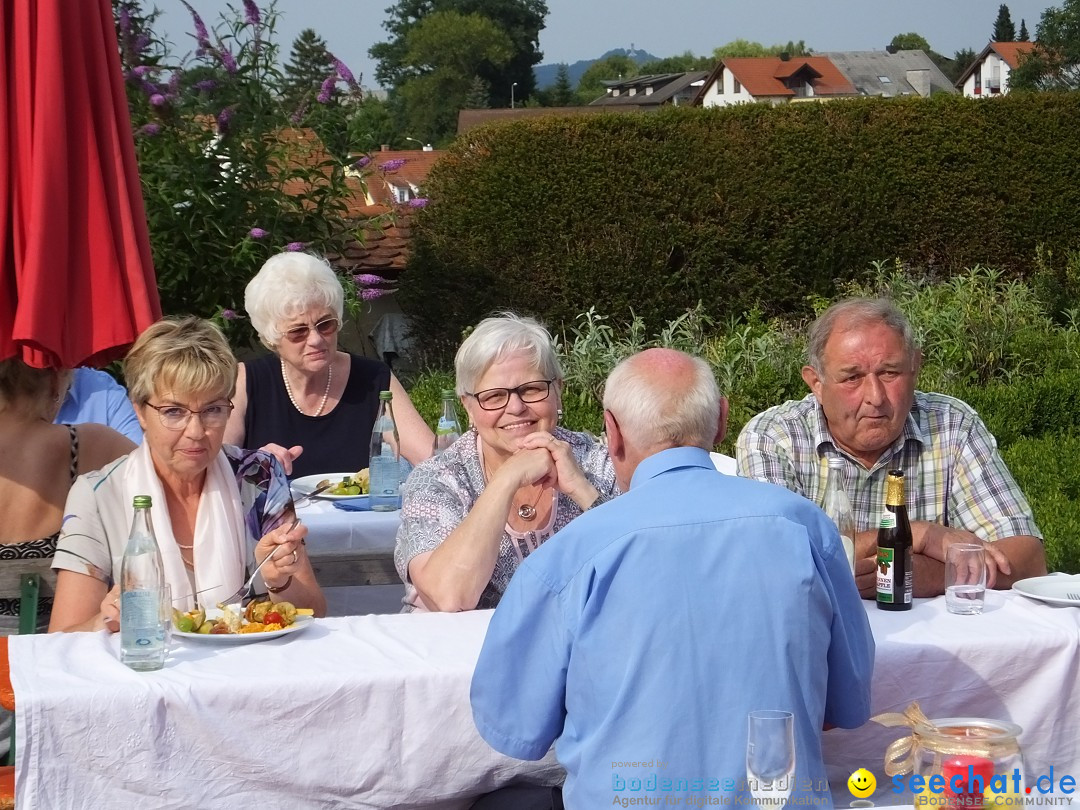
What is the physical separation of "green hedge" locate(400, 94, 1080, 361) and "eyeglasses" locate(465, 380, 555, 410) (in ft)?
24.9

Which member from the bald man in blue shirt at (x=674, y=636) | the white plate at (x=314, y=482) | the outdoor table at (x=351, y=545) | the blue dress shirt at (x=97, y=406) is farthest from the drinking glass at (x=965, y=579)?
the blue dress shirt at (x=97, y=406)

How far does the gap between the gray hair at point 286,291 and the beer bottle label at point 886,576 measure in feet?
8.21

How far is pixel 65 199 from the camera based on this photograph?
3.92m

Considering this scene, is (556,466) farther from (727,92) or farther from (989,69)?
(989,69)

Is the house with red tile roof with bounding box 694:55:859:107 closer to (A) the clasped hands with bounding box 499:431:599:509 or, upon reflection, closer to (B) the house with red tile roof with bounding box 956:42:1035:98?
(B) the house with red tile roof with bounding box 956:42:1035:98

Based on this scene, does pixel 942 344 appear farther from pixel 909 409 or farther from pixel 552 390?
pixel 552 390

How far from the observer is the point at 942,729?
1.99m

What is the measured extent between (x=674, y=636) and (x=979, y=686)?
1.03 meters

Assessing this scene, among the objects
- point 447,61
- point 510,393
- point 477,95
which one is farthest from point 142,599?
point 447,61

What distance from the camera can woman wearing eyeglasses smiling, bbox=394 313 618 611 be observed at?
2.99 m

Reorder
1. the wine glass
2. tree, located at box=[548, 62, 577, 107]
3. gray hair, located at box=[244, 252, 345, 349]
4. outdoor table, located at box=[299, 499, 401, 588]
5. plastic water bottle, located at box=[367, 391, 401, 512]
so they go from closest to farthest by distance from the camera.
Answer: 1. the wine glass
2. outdoor table, located at box=[299, 499, 401, 588]
3. plastic water bottle, located at box=[367, 391, 401, 512]
4. gray hair, located at box=[244, 252, 345, 349]
5. tree, located at box=[548, 62, 577, 107]

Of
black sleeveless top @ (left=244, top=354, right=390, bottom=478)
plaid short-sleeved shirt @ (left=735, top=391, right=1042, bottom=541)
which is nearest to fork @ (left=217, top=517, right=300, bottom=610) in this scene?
plaid short-sleeved shirt @ (left=735, top=391, right=1042, bottom=541)

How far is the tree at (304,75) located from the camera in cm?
877

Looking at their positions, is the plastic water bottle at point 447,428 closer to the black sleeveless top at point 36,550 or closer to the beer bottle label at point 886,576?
the black sleeveless top at point 36,550
